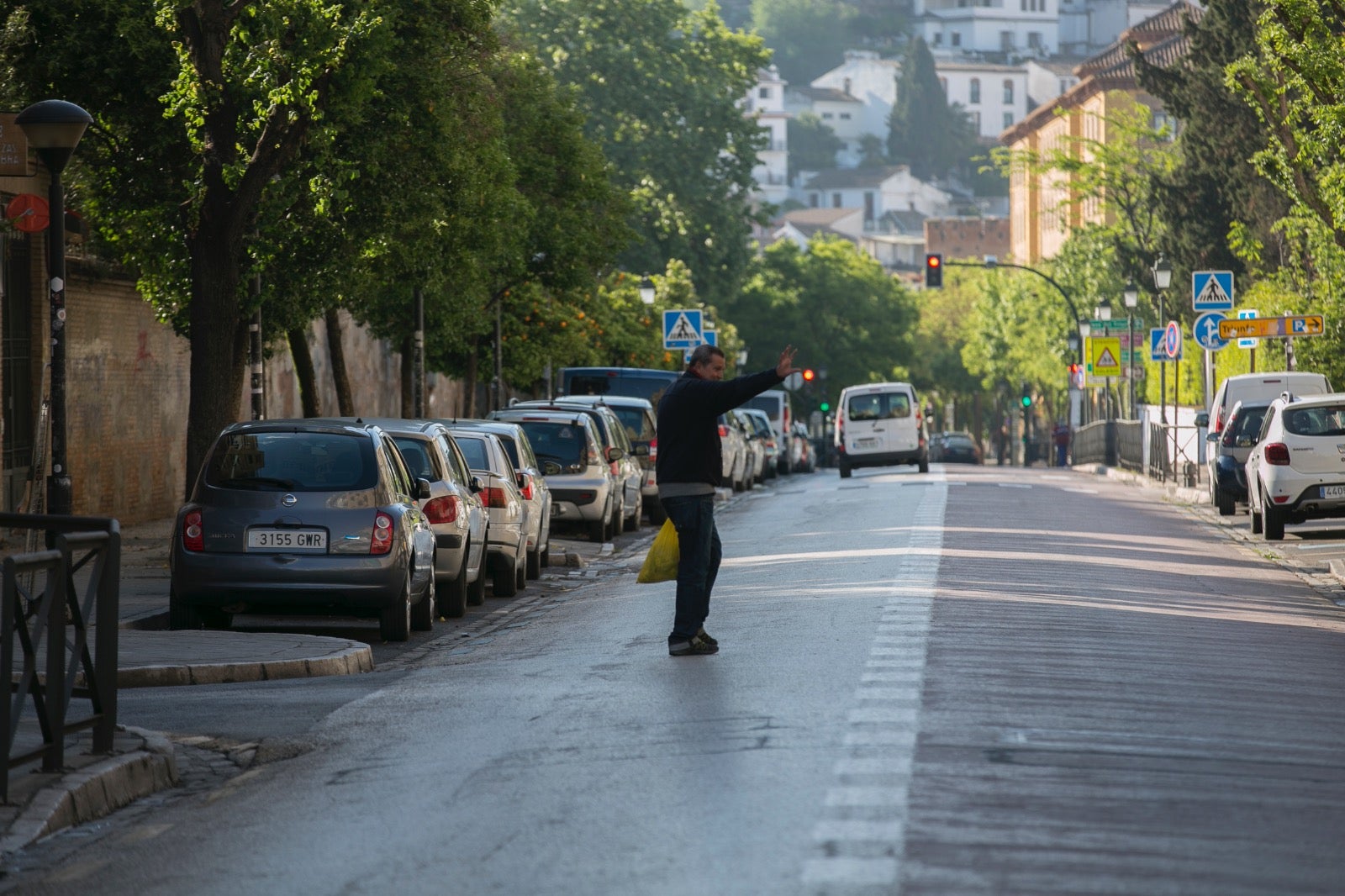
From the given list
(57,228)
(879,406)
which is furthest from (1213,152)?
(57,228)

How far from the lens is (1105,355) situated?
54.7 meters

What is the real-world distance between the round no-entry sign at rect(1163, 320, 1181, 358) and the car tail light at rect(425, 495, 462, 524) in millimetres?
26072

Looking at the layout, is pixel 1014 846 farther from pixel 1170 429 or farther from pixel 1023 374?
pixel 1023 374

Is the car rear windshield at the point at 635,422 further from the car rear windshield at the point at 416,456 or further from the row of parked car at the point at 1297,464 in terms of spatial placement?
the car rear windshield at the point at 416,456

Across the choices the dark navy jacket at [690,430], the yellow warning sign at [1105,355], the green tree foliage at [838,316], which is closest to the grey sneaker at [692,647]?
the dark navy jacket at [690,430]

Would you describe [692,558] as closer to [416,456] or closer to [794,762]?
[794,762]

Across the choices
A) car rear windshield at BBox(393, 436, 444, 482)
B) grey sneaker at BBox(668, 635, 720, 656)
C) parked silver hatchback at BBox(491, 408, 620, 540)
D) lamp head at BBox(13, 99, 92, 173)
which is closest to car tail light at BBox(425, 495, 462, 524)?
car rear windshield at BBox(393, 436, 444, 482)

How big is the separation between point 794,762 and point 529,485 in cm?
1357

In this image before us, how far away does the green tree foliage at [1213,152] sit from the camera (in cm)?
5409

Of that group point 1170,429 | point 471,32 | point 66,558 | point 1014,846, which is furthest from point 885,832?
point 1170,429

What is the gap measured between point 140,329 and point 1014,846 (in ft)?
83.6

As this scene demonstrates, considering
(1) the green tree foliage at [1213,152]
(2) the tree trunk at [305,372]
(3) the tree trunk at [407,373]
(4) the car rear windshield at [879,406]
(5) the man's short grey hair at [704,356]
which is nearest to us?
(5) the man's short grey hair at [704,356]

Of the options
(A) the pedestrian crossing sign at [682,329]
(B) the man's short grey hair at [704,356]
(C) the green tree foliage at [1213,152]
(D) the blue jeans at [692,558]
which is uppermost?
(C) the green tree foliage at [1213,152]

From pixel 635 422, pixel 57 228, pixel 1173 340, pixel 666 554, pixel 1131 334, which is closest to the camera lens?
pixel 666 554
